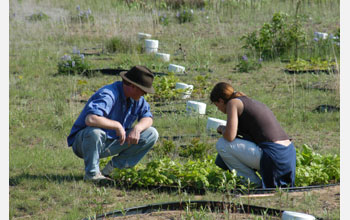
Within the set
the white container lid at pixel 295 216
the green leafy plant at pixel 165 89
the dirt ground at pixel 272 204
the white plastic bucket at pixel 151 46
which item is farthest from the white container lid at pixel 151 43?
the white container lid at pixel 295 216

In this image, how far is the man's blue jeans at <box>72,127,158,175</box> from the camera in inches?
217

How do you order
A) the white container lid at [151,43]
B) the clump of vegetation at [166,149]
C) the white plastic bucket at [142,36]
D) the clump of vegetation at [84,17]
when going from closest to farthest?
the clump of vegetation at [166,149] → the white container lid at [151,43] → the white plastic bucket at [142,36] → the clump of vegetation at [84,17]

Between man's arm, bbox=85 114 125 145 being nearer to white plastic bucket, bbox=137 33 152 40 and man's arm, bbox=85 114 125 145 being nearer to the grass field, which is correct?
the grass field

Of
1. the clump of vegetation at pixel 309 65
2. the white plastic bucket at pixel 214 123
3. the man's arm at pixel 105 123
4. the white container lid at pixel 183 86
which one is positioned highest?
the man's arm at pixel 105 123

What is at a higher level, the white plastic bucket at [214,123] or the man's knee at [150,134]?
the man's knee at [150,134]

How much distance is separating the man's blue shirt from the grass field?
56 cm

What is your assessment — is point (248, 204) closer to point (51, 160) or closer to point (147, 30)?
point (51, 160)

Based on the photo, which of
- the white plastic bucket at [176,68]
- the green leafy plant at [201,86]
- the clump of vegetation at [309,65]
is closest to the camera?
the green leafy plant at [201,86]

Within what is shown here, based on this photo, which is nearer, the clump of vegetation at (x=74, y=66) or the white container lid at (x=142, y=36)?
the clump of vegetation at (x=74, y=66)

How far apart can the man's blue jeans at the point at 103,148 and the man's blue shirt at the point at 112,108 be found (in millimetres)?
97

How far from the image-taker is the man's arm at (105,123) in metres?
5.38

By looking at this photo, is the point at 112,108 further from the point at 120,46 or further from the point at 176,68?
the point at 120,46

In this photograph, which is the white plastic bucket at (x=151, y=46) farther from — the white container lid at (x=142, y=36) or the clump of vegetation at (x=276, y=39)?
the clump of vegetation at (x=276, y=39)

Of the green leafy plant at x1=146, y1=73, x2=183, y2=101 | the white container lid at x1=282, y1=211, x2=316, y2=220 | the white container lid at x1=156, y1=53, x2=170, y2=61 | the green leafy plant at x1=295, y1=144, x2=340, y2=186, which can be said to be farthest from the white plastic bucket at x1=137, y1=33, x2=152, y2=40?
the white container lid at x1=282, y1=211, x2=316, y2=220
